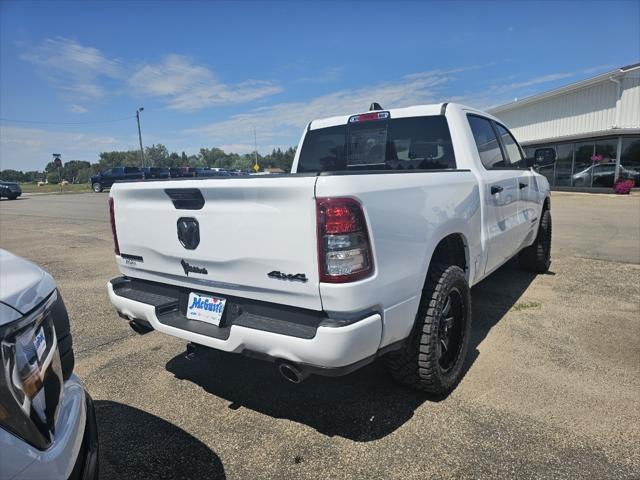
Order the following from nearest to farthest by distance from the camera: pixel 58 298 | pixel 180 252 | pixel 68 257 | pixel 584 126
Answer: pixel 58 298 → pixel 180 252 → pixel 68 257 → pixel 584 126

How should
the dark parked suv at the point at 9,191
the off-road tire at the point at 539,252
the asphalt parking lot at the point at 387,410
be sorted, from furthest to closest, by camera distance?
1. the dark parked suv at the point at 9,191
2. the off-road tire at the point at 539,252
3. the asphalt parking lot at the point at 387,410

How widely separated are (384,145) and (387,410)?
91.2 inches

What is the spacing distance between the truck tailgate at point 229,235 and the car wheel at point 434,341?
859 mm

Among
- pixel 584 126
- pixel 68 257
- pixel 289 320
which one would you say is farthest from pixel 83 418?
pixel 584 126

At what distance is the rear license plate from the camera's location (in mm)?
2535

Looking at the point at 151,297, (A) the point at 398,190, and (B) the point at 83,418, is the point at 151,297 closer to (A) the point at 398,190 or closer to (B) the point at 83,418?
(B) the point at 83,418

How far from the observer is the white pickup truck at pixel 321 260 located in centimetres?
210

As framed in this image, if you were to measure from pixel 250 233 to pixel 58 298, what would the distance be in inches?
36.1

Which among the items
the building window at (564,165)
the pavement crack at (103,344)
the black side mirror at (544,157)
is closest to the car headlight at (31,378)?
the pavement crack at (103,344)

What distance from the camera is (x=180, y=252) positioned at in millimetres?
2670

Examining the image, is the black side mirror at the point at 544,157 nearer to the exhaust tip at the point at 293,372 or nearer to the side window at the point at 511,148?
the side window at the point at 511,148

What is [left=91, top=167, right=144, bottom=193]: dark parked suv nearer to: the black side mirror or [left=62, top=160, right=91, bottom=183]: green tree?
the black side mirror

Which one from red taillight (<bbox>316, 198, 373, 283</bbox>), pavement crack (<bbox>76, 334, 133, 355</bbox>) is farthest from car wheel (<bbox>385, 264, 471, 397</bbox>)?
pavement crack (<bbox>76, 334, 133, 355</bbox>)

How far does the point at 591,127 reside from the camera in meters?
22.2
